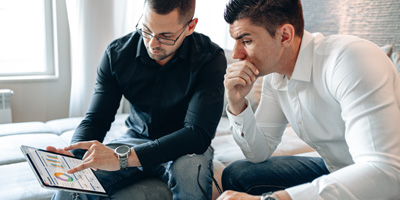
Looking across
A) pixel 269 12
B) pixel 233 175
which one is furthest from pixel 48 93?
pixel 269 12

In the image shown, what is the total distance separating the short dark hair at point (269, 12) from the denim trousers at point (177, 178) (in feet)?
1.77

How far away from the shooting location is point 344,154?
4.09ft

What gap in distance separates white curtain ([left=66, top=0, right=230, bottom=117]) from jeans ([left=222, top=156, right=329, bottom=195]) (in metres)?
1.66

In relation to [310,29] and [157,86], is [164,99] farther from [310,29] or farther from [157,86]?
[310,29]

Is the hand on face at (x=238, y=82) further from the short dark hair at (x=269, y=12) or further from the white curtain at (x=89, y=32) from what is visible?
the white curtain at (x=89, y=32)

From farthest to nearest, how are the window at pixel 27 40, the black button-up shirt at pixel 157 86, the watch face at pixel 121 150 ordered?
1. the window at pixel 27 40
2. the black button-up shirt at pixel 157 86
3. the watch face at pixel 121 150

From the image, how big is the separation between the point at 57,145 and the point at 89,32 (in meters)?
1.06

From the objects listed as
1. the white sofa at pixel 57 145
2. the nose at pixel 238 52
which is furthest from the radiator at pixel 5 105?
the nose at pixel 238 52

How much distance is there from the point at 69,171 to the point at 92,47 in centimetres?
178

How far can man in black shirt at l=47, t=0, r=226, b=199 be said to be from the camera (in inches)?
52.7

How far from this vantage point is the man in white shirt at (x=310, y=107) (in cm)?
91

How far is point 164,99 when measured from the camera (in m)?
1.56

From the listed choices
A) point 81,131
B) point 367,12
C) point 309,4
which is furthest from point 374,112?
point 309,4

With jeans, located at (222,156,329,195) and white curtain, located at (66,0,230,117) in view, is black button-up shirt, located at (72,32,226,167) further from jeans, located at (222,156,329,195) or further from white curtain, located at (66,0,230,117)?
white curtain, located at (66,0,230,117)
